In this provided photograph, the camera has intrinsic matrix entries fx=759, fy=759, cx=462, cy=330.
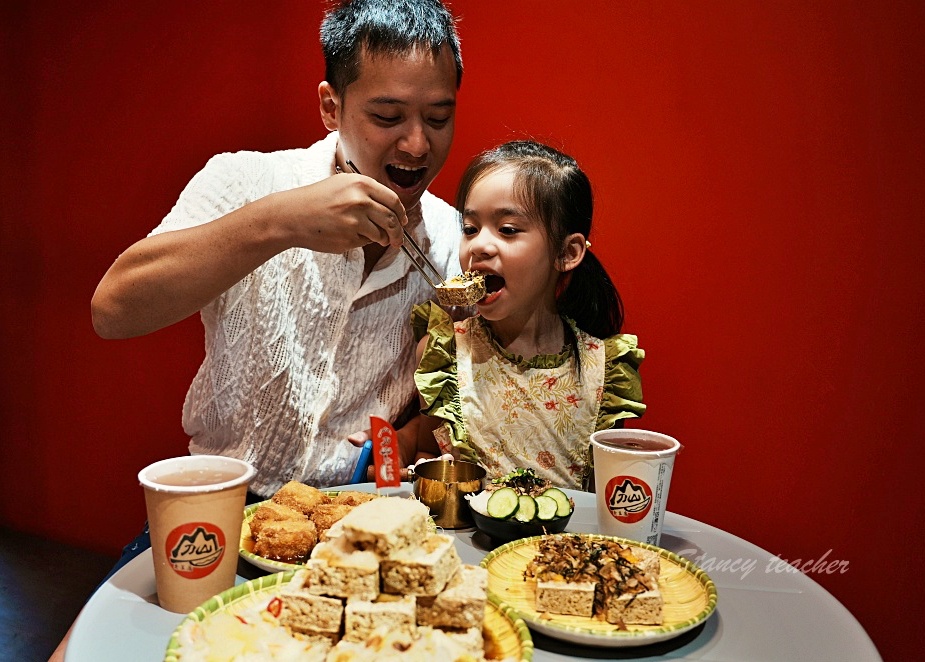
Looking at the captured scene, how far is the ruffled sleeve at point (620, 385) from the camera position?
2.26 meters

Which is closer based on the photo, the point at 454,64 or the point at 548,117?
the point at 454,64

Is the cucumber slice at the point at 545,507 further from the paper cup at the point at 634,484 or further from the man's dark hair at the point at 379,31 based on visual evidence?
the man's dark hair at the point at 379,31

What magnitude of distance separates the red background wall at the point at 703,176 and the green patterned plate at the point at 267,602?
193 centimetres

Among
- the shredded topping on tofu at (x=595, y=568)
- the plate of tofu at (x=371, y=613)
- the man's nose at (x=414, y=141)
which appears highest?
the man's nose at (x=414, y=141)

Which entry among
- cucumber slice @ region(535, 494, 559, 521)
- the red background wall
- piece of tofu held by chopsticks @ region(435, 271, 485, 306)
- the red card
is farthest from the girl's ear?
cucumber slice @ region(535, 494, 559, 521)

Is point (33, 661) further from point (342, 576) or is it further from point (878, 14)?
point (878, 14)

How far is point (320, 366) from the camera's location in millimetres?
2242

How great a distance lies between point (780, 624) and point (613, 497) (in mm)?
371

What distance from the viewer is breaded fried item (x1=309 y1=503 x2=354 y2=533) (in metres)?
1.45

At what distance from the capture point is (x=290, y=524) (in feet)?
4.60

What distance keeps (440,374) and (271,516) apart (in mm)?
918

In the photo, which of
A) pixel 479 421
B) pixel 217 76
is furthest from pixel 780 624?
pixel 217 76

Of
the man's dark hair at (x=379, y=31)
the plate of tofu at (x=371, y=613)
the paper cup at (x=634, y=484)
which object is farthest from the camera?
the man's dark hair at (x=379, y=31)

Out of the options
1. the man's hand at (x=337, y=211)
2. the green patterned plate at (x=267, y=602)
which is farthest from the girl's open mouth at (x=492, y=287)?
the green patterned plate at (x=267, y=602)
